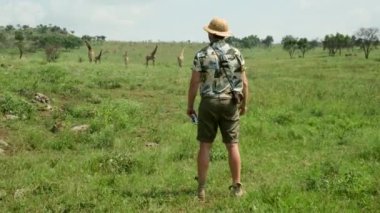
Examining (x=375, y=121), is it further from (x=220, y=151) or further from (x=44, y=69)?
(x=44, y=69)

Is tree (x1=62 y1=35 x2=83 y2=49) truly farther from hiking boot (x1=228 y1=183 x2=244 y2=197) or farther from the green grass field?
hiking boot (x1=228 y1=183 x2=244 y2=197)

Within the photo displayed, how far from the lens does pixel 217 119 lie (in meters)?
6.89

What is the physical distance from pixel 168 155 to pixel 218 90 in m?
3.04

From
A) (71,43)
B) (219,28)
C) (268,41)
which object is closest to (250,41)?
(268,41)

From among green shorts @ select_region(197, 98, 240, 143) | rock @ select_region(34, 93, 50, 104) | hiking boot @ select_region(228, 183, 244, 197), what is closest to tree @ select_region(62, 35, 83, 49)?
rock @ select_region(34, 93, 50, 104)

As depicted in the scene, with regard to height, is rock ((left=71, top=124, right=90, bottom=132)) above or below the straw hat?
below

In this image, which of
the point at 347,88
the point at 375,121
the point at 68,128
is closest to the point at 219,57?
the point at 68,128

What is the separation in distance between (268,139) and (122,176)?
422 cm

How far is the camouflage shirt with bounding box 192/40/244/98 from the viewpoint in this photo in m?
6.73

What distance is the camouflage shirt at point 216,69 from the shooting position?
6727 millimetres

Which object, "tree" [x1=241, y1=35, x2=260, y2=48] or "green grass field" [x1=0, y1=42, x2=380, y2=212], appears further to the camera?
"tree" [x1=241, y1=35, x2=260, y2=48]

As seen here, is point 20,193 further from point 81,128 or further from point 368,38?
point 368,38

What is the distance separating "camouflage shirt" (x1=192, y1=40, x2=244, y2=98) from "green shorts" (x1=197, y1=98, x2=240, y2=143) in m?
0.11

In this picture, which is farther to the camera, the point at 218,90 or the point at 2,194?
the point at 2,194
